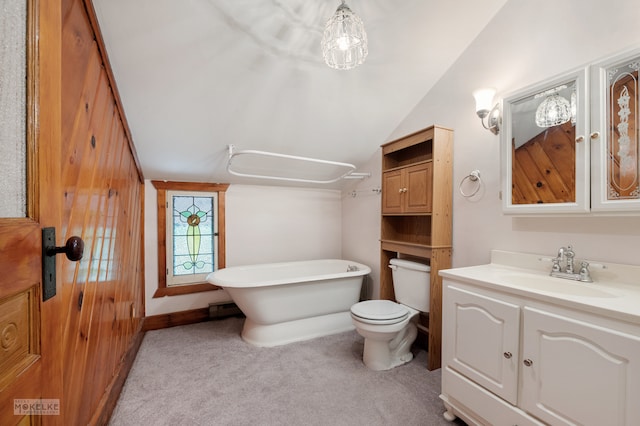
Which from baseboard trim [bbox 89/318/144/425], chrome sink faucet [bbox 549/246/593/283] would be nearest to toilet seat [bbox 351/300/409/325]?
chrome sink faucet [bbox 549/246/593/283]

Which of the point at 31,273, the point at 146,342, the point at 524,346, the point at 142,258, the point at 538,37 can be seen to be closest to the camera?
the point at 31,273

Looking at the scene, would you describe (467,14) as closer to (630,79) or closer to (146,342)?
(630,79)

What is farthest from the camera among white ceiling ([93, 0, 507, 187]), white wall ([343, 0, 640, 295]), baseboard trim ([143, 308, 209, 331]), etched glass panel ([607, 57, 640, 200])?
baseboard trim ([143, 308, 209, 331])

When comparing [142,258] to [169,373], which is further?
[142,258]

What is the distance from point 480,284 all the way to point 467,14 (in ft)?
5.88

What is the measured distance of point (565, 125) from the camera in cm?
152

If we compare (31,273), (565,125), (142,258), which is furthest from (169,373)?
(565,125)

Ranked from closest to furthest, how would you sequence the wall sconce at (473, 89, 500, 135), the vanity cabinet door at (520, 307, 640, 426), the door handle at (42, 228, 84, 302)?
1. the door handle at (42, 228, 84, 302)
2. the vanity cabinet door at (520, 307, 640, 426)
3. the wall sconce at (473, 89, 500, 135)

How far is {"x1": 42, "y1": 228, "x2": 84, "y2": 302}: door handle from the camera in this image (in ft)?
2.03

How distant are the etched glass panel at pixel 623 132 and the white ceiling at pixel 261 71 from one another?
984 millimetres

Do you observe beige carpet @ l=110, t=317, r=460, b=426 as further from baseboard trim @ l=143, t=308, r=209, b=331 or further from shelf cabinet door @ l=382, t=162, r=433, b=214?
shelf cabinet door @ l=382, t=162, r=433, b=214

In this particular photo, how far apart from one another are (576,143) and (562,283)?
0.74 meters

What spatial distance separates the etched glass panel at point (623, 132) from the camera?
1275mm

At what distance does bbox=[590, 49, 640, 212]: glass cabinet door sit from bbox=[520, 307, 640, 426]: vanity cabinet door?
2.11 ft
